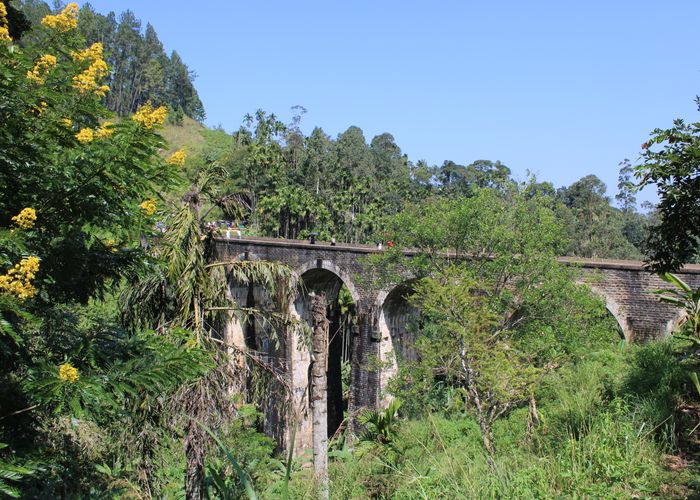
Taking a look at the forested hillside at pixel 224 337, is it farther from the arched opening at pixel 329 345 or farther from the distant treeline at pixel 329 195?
the distant treeline at pixel 329 195

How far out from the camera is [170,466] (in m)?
→ 11.1

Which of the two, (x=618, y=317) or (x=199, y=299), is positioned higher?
(x=199, y=299)

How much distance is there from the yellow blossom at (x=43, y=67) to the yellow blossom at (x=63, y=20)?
1.64ft

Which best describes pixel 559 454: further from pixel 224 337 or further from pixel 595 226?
pixel 595 226

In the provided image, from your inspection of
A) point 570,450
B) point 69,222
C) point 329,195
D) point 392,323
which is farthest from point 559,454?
point 329,195

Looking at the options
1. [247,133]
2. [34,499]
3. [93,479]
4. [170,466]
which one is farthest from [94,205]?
[247,133]

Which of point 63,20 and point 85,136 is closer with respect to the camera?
point 85,136

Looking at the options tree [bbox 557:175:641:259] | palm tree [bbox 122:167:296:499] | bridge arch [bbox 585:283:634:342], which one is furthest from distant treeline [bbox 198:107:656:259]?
palm tree [bbox 122:167:296:499]

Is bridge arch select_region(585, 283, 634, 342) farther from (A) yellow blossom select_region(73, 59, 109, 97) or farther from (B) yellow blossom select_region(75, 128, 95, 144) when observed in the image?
(B) yellow blossom select_region(75, 128, 95, 144)

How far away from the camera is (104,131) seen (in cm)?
540

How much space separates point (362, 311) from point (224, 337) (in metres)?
8.96

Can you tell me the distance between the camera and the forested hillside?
4.91 meters

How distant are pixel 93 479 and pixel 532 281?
7.85m

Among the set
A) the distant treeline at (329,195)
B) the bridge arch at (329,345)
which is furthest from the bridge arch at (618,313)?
the distant treeline at (329,195)
